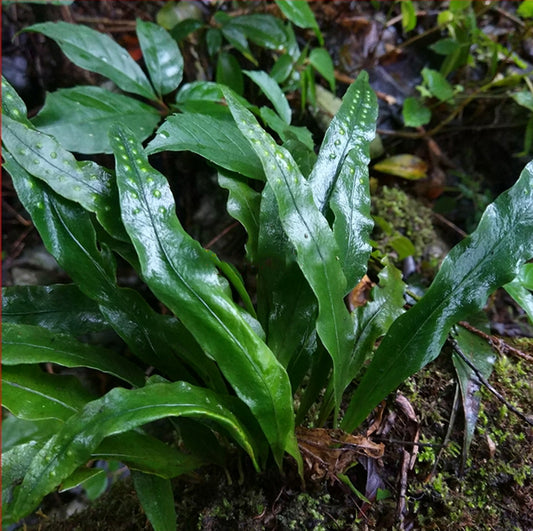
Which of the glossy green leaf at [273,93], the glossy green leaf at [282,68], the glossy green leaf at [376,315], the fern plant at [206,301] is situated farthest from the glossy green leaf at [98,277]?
the glossy green leaf at [282,68]

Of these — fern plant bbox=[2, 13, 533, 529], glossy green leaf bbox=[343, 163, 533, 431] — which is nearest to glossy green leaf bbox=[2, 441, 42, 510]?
fern plant bbox=[2, 13, 533, 529]

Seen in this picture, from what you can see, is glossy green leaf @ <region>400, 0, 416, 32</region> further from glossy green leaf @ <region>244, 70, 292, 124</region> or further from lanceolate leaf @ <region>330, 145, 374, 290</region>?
lanceolate leaf @ <region>330, 145, 374, 290</region>

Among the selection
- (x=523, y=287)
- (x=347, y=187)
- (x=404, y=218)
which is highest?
(x=347, y=187)

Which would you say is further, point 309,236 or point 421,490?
point 421,490

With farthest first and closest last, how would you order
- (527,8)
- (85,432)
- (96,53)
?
(527,8), (96,53), (85,432)

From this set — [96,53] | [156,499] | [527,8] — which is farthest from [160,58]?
[527,8]

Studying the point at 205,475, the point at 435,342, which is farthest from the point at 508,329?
the point at 205,475

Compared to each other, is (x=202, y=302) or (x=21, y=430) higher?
(x=202, y=302)

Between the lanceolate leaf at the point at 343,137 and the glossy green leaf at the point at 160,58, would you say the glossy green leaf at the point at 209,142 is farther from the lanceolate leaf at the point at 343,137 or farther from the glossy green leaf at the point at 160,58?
the glossy green leaf at the point at 160,58

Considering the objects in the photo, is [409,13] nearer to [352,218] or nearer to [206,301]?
[352,218]
